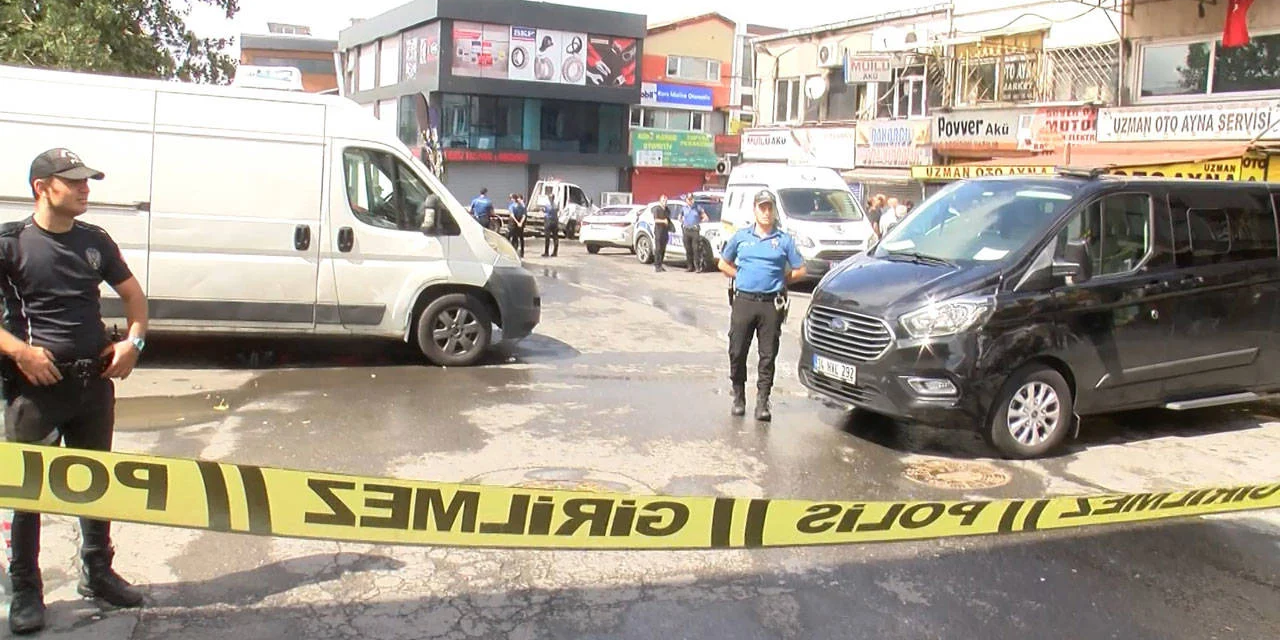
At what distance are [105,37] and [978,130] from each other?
18357 millimetres

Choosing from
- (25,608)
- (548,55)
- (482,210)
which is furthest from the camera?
(548,55)

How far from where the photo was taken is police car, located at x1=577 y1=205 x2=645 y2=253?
28.2m

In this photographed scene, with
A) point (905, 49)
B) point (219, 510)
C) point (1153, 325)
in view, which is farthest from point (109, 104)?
point (905, 49)

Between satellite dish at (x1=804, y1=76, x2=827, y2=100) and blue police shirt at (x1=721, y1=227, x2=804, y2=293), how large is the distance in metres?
23.6

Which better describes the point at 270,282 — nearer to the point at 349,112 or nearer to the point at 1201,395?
the point at 349,112

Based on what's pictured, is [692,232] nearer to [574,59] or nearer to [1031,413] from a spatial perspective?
[1031,413]

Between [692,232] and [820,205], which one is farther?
[692,232]

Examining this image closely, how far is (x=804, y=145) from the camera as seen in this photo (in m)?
31.1

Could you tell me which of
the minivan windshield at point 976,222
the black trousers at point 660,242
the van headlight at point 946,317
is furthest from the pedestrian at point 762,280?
the black trousers at point 660,242

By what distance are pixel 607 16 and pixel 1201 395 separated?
40.8 m

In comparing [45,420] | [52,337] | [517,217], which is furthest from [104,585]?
[517,217]

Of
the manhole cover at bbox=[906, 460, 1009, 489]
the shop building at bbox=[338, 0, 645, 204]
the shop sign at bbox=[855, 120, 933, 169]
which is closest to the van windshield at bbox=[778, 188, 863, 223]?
the shop sign at bbox=[855, 120, 933, 169]

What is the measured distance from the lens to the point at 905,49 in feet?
87.0

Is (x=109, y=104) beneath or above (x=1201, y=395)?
above
